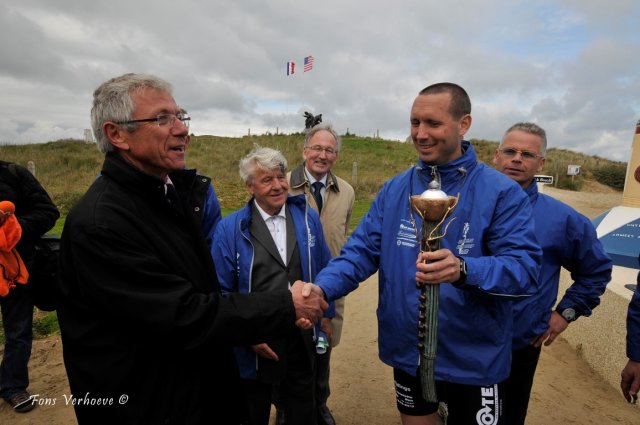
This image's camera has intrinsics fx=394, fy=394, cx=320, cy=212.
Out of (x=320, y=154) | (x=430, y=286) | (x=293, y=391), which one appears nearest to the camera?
(x=430, y=286)

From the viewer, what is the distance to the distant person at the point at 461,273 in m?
2.02

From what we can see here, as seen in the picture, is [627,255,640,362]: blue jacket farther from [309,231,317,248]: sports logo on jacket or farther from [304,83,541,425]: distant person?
[309,231,317,248]: sports logo on jacket

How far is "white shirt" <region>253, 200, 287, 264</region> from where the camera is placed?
3094mm

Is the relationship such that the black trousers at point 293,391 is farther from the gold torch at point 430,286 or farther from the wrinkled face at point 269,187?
the gold torch at point 430,286

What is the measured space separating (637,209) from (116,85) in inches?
310

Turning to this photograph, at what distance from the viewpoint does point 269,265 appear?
2.94 m

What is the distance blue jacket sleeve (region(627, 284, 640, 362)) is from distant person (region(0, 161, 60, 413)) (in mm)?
4882

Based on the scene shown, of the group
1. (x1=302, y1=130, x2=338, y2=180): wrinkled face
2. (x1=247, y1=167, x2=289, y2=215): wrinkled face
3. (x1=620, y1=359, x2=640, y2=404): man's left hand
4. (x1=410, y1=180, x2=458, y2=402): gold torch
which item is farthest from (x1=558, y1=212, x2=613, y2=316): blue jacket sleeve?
(x1=302, y1=130, x2=338, y2=180): wrinkled face

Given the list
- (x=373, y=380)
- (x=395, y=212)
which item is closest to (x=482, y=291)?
(x=395, y=212)

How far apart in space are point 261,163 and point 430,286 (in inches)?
67.9

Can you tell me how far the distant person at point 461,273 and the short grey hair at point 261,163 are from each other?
1079 millimetres

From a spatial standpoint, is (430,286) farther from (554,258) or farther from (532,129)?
(532,129)

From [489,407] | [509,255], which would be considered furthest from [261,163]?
[489,407]

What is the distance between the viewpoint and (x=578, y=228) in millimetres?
2717
